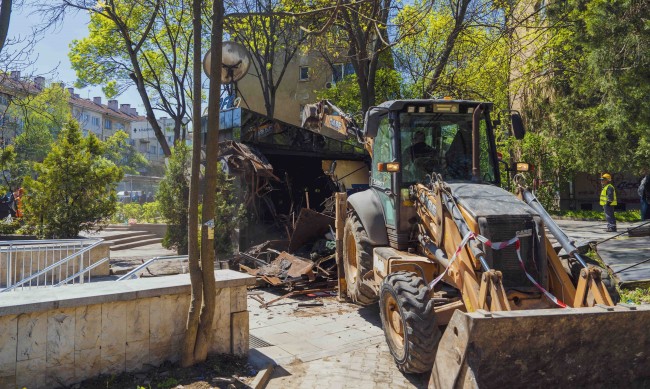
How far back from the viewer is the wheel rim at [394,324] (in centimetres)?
543

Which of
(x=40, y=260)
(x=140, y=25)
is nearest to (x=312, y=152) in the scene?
(x=140, y=25)

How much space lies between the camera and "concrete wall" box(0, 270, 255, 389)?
4.38 m

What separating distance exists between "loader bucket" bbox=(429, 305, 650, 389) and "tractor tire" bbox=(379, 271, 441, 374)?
57 cm

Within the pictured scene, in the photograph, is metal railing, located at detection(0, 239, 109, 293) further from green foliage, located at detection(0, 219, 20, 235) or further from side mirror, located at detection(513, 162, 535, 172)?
side mirror, located at detection(513, 162, 535, 172)

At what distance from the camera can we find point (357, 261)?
7.37m

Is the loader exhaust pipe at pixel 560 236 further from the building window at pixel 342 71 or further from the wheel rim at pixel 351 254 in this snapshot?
the building window at pixel 342 71

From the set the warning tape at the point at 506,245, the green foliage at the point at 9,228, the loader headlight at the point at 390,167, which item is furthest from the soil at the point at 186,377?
the green foliage at the point at 9,228

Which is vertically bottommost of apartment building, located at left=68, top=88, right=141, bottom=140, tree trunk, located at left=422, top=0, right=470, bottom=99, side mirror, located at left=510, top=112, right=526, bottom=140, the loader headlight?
the loader headlight

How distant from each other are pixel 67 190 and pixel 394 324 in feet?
30.6

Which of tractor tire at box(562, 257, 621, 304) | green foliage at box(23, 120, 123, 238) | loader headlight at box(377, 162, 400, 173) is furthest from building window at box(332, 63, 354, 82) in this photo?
tractor tire at box(562, 257, 621, 304)

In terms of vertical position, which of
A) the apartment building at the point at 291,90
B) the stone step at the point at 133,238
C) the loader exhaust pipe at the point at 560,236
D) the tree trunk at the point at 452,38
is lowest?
the stone step at the point at 133,238

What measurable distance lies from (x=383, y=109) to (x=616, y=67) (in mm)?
8413

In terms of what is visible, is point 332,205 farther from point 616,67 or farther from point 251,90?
point 251,90

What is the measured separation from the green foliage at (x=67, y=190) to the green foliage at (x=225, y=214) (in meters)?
2.81
